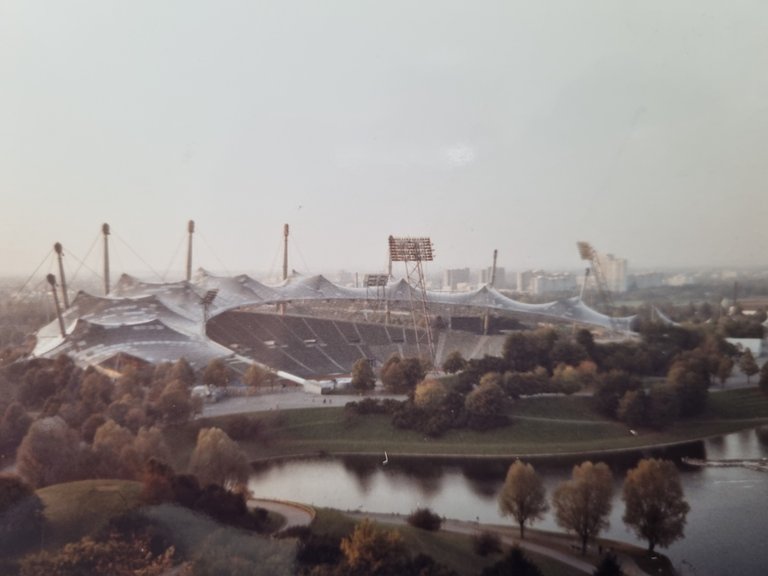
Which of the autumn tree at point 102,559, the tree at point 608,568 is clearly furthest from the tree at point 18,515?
the tree at point 608,568

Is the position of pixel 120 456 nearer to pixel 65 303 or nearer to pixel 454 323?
pixel 65 303

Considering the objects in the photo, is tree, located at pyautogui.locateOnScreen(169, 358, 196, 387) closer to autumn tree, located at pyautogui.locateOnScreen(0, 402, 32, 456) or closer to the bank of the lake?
the bank of the lake

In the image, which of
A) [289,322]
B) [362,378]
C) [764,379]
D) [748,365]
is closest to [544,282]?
[748,365]

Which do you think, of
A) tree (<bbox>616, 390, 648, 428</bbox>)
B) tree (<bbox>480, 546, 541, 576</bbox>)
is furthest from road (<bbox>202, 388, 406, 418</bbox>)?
tree (<bbox>480, 546, 541, 576</bbox>)

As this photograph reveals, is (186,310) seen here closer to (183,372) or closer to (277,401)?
(183,372)

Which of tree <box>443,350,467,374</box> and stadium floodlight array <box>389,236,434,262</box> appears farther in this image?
tree <box>443,350,467,374</box>

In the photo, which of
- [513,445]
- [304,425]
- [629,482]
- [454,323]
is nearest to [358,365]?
[304,425]
